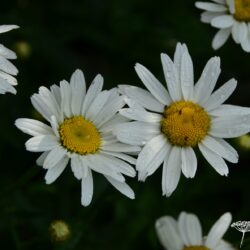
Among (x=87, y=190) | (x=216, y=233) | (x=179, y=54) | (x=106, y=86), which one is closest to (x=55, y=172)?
(x=87, y=190)

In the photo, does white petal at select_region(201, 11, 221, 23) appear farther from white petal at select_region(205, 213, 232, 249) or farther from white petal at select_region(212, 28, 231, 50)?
white petal at select_region(205, 213, 232, 249)

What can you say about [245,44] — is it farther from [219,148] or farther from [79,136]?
[79,136]

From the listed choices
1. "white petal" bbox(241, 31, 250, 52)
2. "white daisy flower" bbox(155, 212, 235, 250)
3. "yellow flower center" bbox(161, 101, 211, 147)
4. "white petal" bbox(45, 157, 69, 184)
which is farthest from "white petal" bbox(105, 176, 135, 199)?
"white petal" bbox(241, 31, 250, 52)

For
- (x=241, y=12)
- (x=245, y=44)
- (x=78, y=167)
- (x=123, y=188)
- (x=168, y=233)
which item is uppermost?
(x=241, y=12)

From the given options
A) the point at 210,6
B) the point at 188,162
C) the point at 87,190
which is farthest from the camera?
the point at 210,6

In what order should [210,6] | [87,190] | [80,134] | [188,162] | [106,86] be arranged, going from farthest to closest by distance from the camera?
1. [106,86]
2. [210,6]
3. [188,162]
4. [80,134]
5. [87,190]

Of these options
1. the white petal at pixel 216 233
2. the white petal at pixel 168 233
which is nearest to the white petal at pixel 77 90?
the white petal at pixel 168 233

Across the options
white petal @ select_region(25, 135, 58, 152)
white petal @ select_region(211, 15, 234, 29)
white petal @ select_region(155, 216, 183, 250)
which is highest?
white petal @ select_region(211, 15, 234, 29)
